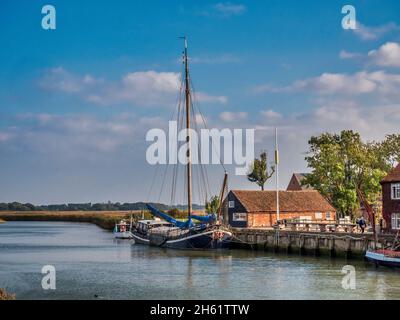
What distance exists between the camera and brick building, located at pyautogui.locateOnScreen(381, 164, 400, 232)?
61594 millimetres

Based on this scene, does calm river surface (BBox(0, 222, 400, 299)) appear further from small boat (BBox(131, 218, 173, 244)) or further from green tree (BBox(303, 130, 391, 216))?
green tree (BBox(303, 130, 391, 216))

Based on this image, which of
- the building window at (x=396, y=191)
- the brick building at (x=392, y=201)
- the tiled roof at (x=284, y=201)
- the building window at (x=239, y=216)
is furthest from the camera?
the tiled roof at (x=284, y=201)

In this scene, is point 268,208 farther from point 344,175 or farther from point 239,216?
point 344,175

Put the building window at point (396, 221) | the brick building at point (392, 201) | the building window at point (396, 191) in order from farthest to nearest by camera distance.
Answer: the building window at point (396, 191) < the brick building at point (392, 201) < the building window at point (396, 221)

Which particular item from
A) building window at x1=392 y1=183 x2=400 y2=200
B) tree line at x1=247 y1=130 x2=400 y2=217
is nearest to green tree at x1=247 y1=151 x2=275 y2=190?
tree line at x1=247 y1=130 x2=400 y2=217

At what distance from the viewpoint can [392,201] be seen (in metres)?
62.5

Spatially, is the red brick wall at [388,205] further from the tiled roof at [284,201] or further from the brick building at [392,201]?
the tiled roof at [284,201]

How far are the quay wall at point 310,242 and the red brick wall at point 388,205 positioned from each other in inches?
222

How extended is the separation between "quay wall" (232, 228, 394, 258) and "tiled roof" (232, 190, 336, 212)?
9.00 metres

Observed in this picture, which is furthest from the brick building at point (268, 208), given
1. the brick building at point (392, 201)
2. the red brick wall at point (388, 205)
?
the brick building at point (392, 201)

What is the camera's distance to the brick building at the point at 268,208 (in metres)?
85.9

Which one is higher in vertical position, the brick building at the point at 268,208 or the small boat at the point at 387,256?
the brick building at the point at 268,208

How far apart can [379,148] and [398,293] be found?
80054mm
